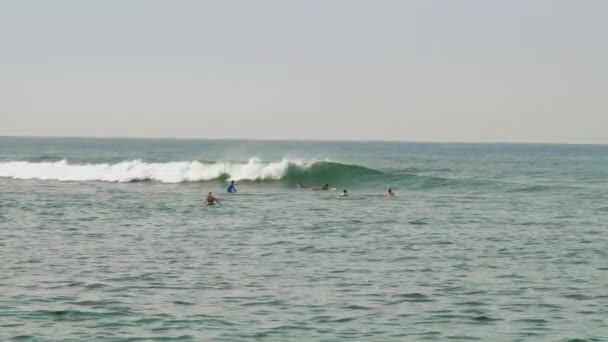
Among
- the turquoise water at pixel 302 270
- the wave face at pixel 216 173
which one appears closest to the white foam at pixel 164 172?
the wave face at pixel 216 173

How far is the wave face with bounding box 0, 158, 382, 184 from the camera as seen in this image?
6794cm

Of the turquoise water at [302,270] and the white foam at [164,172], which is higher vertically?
the white foam at [164,172]

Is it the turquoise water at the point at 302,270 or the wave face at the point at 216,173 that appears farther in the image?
the wave face at the point at 216,173

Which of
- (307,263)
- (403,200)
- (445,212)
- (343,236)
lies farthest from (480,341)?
(403,200)

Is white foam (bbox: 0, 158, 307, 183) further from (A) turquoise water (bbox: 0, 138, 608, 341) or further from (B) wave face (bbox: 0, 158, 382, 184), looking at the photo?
(A) turquoise water (bbox: 0, 138, 608, 341)

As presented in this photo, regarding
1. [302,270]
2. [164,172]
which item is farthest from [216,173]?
[302,270]

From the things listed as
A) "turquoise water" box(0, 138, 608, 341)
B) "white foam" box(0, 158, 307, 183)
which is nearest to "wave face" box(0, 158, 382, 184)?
"white foam" box(0, 158, 307, 183)

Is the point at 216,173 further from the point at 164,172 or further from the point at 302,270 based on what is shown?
the point at 302,270

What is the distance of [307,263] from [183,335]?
8016mm

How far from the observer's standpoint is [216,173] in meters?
69.8

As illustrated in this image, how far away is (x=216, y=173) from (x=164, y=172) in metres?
3.90

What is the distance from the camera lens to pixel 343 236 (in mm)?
29578

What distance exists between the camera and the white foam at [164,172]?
67.9 m

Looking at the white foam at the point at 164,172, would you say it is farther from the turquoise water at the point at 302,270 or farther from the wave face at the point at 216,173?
the turquoise water at the point at 302,270
